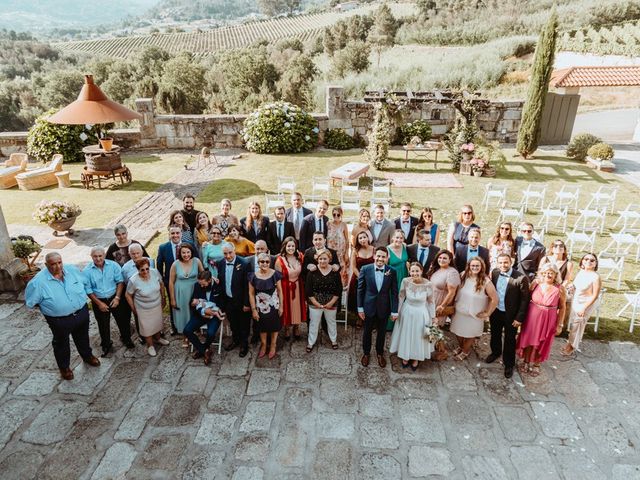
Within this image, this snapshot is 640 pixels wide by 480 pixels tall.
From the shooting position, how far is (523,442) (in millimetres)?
4422

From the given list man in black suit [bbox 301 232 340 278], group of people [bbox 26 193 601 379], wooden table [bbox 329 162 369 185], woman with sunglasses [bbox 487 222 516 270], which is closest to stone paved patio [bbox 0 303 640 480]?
group of people [bbox 26 193 601 379]

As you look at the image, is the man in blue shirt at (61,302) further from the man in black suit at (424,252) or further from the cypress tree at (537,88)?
the cypress tree at (537,88)

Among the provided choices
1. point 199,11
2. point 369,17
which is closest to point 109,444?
point 369,17

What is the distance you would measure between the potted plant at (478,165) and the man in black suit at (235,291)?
9.47 metres

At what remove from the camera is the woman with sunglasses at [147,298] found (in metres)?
5.36

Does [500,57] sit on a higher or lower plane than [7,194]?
higher

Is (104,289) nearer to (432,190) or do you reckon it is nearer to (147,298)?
(147,298)

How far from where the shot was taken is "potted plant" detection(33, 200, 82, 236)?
8.63 m

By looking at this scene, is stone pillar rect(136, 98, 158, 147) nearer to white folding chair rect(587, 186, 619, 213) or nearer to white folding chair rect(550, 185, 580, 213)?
white folding chair rect(550, 185, 580, 213)

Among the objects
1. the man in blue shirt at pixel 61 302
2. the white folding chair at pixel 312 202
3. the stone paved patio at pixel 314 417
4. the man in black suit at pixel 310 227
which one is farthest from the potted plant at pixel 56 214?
the man in black suit at pixel 310 227

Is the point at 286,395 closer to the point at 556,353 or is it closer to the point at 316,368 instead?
the point at 316,368

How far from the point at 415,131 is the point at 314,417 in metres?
13.0

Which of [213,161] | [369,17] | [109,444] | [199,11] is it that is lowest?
[109,444]

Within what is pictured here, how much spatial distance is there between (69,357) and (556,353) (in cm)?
604
